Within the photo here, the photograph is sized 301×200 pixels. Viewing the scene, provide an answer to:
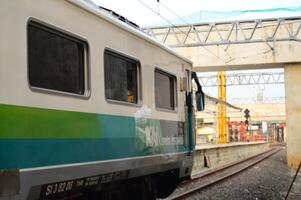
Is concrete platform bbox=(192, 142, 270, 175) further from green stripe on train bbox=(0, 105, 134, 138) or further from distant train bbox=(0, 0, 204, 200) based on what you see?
green stripe on train bbox=(0, 105, 134, 138)

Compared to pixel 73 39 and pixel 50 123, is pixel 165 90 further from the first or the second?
pixel 50 123

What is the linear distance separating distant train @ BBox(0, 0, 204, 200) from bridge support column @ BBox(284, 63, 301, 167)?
19.1 meters

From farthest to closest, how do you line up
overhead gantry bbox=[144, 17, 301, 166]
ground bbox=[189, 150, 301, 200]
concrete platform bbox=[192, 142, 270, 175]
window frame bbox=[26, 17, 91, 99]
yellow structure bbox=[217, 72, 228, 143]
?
1. yellow structure bbox=[217, 72, 228, 143]
2. overhead gantry bbox=[144, 17, 301, 166]
3. concrete platform bbox=[192, 142, 270, 175]
4. ground bbox=[189, 150, 301, 200]
5. window frame bbox=[26, 17, 91, 99]

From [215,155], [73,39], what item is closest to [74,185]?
[73,39]

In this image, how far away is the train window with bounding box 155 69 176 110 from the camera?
8570 mm

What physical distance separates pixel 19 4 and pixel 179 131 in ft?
16.5

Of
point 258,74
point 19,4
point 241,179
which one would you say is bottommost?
point 241,179

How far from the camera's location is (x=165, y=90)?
29.7ft

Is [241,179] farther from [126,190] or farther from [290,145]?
[126,190]

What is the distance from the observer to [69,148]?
18.6 ft

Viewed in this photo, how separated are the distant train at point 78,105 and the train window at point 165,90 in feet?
0.12

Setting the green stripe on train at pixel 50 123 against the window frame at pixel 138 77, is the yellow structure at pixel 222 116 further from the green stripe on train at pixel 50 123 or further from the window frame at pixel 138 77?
the green stripe on train at pixel 50 123

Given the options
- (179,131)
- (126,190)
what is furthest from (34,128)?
(179,131)

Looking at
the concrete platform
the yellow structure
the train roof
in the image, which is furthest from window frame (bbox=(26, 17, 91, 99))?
the yellow structure
